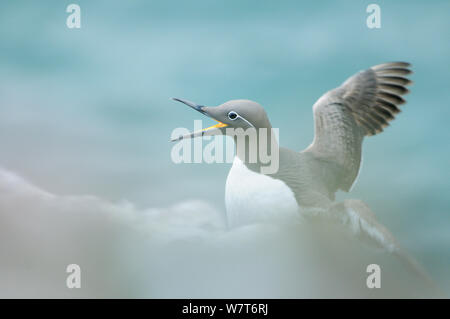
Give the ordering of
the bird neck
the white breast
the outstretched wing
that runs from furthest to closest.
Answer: the outstretched wing < the bird neck < the white breast

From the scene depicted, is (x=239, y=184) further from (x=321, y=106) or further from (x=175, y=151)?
(x=321, y=106)

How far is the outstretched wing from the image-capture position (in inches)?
123

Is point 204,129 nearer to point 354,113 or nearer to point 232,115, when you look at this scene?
point 232,115

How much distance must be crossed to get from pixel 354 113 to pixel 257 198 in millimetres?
1051

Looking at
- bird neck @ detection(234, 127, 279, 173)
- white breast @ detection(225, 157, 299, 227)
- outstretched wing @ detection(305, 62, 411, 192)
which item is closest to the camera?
white breast @ detection(225, 157, 299, 227)

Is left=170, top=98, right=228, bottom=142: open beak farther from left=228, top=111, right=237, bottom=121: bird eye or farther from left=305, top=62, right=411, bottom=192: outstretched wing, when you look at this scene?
left=305, top=62, right=411, bottom=192: outstretched wing

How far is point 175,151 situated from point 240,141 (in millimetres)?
395

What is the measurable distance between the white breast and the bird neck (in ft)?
0.14

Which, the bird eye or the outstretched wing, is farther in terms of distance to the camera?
the outstretched wing

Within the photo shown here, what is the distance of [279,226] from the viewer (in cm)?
261

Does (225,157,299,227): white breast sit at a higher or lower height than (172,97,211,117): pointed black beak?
lower

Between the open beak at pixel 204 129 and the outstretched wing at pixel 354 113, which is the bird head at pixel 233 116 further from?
the outstretched wing at pixel 354 113

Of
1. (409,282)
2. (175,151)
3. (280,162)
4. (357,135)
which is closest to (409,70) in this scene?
(357,135)

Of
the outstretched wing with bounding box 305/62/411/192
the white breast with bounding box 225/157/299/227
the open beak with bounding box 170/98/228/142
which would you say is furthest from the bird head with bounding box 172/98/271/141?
the outstretched wing with bounding box 305/62/411/192
